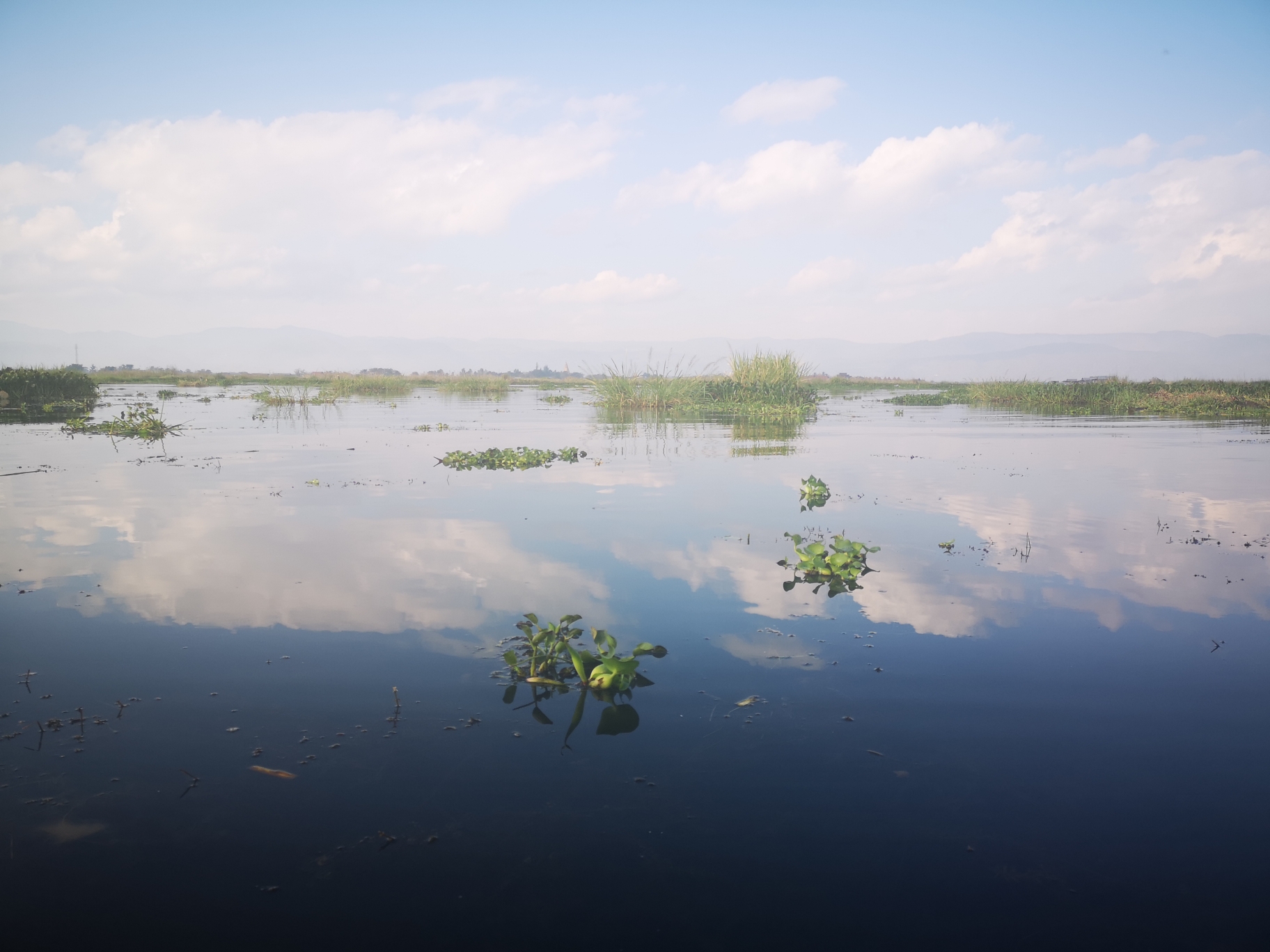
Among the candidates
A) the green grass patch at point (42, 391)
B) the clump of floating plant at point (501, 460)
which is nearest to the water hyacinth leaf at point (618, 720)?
the clump of floating plant at point (501, 460)

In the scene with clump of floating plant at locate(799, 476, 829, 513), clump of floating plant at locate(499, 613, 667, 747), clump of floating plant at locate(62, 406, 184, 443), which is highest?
clump of floating plant at locate(62, 406, 184, 443)

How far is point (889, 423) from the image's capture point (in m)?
27.2

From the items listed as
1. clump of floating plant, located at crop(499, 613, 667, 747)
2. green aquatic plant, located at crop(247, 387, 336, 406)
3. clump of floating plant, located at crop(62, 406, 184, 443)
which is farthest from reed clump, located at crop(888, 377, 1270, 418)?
clump of floating plant, located at crop(499, 613, 667, 747)

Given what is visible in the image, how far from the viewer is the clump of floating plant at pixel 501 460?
14.1 metres

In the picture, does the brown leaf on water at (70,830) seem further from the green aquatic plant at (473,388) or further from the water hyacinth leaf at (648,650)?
the green aquatic plant at (473,388)

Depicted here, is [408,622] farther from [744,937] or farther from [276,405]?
[276,405]

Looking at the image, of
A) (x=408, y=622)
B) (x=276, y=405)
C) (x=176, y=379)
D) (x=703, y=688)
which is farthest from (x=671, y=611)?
(x=176, y=379)

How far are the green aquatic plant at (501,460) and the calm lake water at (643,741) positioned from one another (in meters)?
5.14

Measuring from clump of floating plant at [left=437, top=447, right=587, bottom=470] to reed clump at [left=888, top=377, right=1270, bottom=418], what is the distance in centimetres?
2845

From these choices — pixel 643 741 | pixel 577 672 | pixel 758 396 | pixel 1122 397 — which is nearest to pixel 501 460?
pixel 577 672

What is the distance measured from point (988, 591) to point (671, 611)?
8.92ft

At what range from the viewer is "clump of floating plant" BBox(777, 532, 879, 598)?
6668 millimetres

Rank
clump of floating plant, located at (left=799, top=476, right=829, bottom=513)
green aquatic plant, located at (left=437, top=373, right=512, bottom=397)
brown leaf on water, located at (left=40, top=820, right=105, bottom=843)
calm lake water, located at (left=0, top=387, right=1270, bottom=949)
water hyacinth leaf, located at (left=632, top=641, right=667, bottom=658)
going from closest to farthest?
calm lake water, located at (left=0, top=387, right=1270, bottom=949), brown leaf on water, located at (left=40, top=820, right=105, bottom=843), water hyacinth leaf, located at (left=632, top=641, right=667, bottom=658), clump of floating plant, located at (left=799, top=476, right=829, bottom=513), green aquatic plant, located at (left=437, top=373, right=512, bottom=397)

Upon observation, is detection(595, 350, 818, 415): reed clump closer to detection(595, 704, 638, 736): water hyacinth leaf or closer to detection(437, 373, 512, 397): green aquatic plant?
detection(437, 373, 512, 397): green aquatic plant
